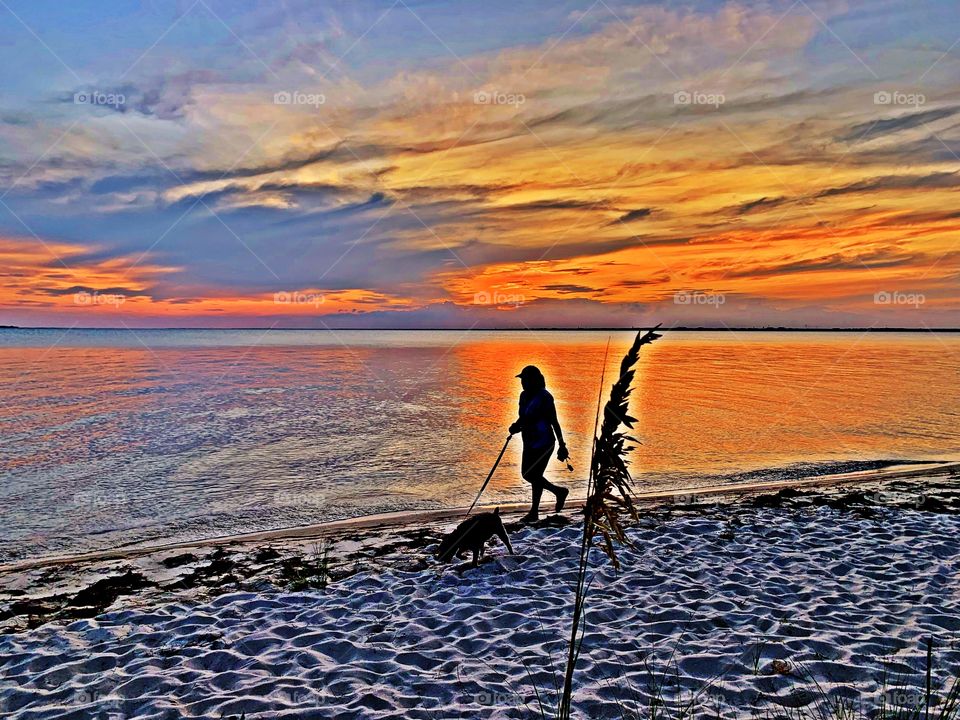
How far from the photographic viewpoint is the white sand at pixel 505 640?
472cm

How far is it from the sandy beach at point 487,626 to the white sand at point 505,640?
2 cm

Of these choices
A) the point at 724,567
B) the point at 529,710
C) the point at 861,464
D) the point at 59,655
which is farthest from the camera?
the point at 861,464

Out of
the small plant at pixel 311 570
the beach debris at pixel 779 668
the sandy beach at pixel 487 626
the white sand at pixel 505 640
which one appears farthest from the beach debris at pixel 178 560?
the beach debris at pixel 779 668

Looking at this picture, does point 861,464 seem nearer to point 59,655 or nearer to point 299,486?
point 299,486

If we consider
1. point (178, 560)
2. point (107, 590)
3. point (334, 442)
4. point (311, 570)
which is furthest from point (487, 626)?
point (334, 442)

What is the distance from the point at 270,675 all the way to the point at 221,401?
2593 cm

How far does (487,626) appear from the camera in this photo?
20.0ft

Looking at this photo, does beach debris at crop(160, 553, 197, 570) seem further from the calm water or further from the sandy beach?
the calm water

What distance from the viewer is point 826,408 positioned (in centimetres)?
2783

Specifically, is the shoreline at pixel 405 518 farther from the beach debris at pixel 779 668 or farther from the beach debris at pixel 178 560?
→ the beach debris at pixel 779 668

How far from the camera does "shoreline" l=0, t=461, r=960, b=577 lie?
31.4 feet

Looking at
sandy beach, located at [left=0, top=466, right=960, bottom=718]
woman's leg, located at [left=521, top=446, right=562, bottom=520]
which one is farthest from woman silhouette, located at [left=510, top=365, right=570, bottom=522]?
sandy beach, located at [left=0, top=466, right=960, bottom=718]

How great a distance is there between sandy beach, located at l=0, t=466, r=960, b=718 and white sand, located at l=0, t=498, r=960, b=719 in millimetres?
24

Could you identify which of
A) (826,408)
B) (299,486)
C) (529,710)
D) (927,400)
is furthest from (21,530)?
(927,400)
